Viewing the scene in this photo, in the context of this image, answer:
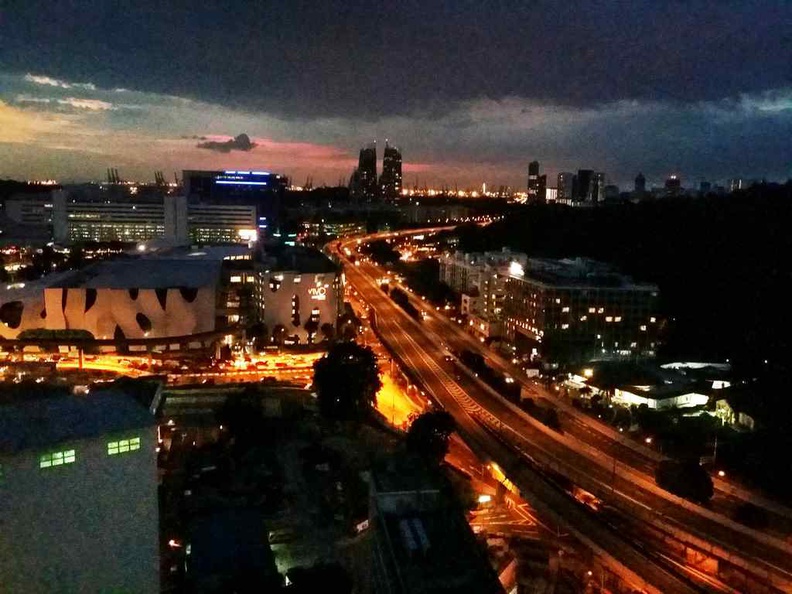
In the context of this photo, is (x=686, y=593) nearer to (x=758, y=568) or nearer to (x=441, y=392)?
(x=758, y=568)

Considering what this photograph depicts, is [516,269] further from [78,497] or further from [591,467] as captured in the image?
[78,497]

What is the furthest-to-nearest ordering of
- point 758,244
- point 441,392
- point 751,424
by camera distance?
point 758,244 < point 441,392 < point 751,424

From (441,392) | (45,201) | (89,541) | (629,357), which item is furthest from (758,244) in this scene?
(45,201)

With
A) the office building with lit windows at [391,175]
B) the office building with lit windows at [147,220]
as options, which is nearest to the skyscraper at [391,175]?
the office building with lit windows at [391,175]

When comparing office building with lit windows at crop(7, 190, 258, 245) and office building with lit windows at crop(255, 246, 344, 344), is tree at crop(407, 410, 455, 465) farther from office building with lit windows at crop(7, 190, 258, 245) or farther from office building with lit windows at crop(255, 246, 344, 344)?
office building with lit windows at crop(7, 190, 258, 245)

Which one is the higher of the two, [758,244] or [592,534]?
[758,244]

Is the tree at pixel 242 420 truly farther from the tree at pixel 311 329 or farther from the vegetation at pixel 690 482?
the tree at pixel 311 329

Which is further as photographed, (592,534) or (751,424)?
(751,424)
